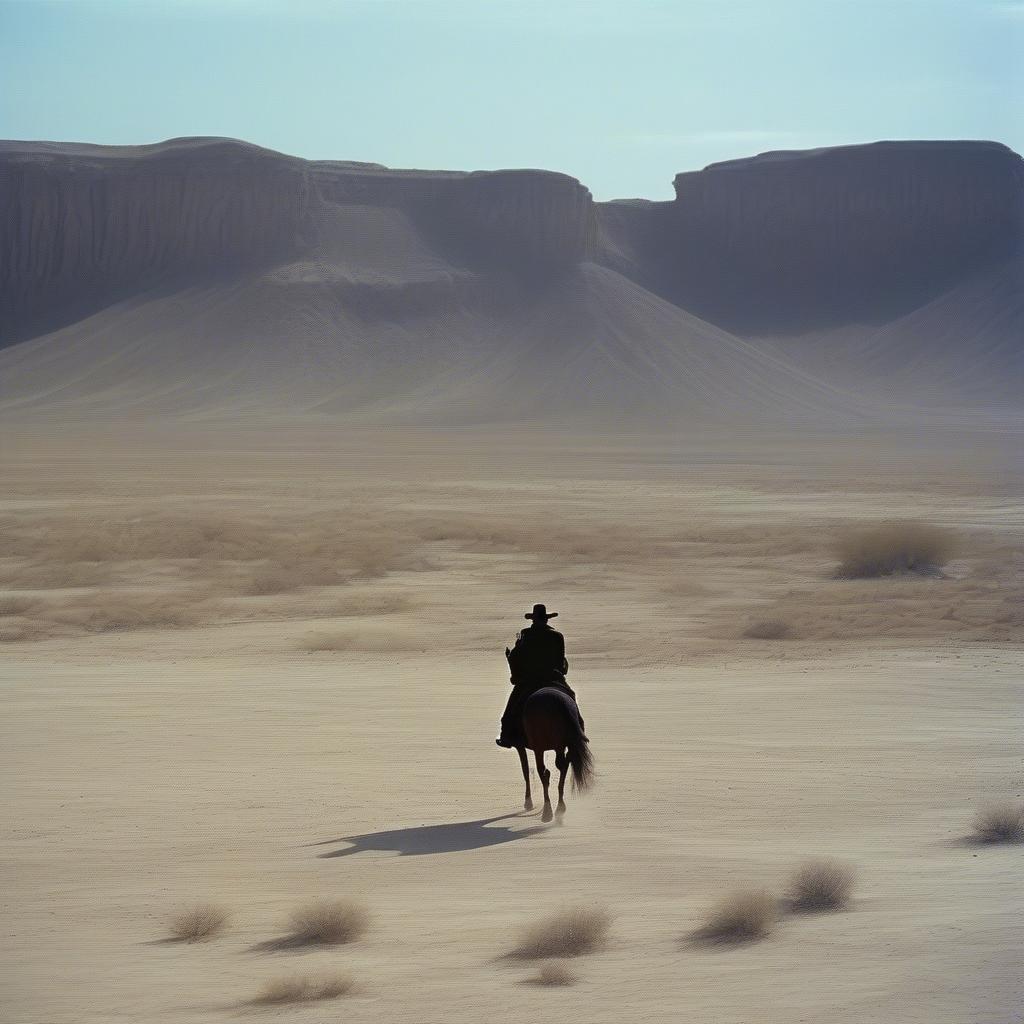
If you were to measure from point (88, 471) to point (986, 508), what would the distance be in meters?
29.4

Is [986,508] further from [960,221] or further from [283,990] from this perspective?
[960,221]

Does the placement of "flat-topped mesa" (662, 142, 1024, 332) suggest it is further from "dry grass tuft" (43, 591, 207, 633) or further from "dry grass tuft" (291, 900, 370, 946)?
"dry grass tuft" (291, 900, 370, 946)

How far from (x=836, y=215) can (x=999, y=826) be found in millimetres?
167744

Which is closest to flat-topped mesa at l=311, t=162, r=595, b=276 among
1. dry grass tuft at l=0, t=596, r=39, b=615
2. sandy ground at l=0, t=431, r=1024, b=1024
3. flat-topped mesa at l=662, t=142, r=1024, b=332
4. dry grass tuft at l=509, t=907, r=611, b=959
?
flat-topped mesa at l=662, t=142, r=1024, b=332

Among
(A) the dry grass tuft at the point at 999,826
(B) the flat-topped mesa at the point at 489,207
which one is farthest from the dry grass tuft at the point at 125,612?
(B) the flat-topped mesa at the point at 489,207

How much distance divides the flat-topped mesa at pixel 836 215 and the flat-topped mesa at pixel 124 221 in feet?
160

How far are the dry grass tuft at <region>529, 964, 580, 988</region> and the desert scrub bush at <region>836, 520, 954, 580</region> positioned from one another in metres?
21.1

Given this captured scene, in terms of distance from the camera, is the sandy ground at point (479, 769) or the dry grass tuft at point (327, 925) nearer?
the sandy ground at point (479, 769)

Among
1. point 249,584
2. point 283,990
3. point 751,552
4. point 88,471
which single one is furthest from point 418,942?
point 88,471

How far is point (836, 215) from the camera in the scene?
566 ft

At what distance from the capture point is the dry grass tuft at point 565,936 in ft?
26.1

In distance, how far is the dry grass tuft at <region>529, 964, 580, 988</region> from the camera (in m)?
7.57

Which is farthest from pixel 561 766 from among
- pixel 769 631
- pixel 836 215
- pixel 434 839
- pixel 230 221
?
pixel 836 215

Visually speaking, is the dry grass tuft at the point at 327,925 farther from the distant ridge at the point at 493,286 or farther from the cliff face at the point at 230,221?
the cliff face at the point at 230,221
